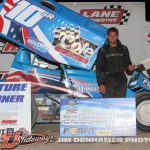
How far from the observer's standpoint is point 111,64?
22.8 ft

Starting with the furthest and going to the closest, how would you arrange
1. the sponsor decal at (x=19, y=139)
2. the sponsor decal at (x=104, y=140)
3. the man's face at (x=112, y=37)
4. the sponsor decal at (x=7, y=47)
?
the sponsor decal at (x=7, y=47) < the man's face at (x=112, y=37) < the sponsor decal at (x=104, y=140) < the sponsor decal at (x=19, y=139)

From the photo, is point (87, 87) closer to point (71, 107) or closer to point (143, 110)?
point (71, 107)

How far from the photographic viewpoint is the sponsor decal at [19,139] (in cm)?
627

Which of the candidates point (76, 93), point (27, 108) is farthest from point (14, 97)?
point (76, 93)

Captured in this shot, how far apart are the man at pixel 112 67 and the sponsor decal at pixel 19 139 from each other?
1129mm

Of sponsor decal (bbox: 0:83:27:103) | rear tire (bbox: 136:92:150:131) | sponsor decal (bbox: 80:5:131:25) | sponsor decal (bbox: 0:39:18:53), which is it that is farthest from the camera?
sponsor decal (bbox: 80:5:131:25)

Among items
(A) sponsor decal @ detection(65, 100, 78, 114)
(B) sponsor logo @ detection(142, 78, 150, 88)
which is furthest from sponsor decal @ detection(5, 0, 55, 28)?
(B) sponsor logo @ detection(142, 78, 150, 88)

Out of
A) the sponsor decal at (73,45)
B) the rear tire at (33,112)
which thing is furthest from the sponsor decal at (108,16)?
the rear tire at (33,112)

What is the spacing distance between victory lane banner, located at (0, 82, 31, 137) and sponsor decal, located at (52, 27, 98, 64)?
0.89m

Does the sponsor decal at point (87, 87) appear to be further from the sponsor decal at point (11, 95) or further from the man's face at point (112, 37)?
the sponsor decal at point (11, 95)

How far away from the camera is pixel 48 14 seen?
7074mm

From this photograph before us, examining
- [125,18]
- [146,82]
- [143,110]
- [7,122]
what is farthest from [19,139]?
[125,18]

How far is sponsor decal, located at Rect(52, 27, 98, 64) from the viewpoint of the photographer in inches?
280

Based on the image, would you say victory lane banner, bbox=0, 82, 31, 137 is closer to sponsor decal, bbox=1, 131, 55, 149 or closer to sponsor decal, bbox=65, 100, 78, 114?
sponsor decal, bbox=1, 131, 55, 149
